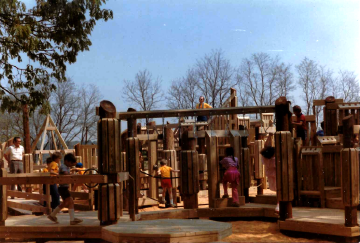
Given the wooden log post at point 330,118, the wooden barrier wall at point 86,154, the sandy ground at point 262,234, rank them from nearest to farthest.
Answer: the sandy ground at point 262,234
the wooden log post at point 330,118
the wooden barrier wall at point 86,154

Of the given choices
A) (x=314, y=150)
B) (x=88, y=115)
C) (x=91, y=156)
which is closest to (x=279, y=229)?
(x=314, y=150)

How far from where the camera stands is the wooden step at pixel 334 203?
1041cm

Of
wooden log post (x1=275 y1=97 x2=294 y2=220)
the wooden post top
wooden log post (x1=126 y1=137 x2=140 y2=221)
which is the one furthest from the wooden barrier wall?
wooden log post (x1=275 y1=97 x2=294 y2=220)

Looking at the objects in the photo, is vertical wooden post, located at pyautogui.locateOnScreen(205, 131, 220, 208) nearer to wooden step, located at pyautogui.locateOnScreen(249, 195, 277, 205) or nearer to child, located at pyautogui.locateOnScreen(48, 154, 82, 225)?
wooden step, located at pyautogui.locateOnScreen(249, 195, 277, 205)

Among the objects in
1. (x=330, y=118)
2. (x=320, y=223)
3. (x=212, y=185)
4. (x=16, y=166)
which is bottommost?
(x=320, y=223)

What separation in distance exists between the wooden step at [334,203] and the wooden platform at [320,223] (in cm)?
46

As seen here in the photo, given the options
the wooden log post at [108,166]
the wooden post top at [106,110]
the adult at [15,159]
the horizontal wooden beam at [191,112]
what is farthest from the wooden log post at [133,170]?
the adult at [15,159]

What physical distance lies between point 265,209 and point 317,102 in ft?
12.6

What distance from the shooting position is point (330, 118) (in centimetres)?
1289

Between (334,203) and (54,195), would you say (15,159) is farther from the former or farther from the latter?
(334,203)

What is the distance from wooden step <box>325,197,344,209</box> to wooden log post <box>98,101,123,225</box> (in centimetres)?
480

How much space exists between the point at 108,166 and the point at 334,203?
16.8ft

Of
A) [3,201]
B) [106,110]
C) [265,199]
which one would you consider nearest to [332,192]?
[265,199]

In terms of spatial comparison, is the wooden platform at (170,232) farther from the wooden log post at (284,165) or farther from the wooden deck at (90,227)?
the wooden log post at (284,165)
